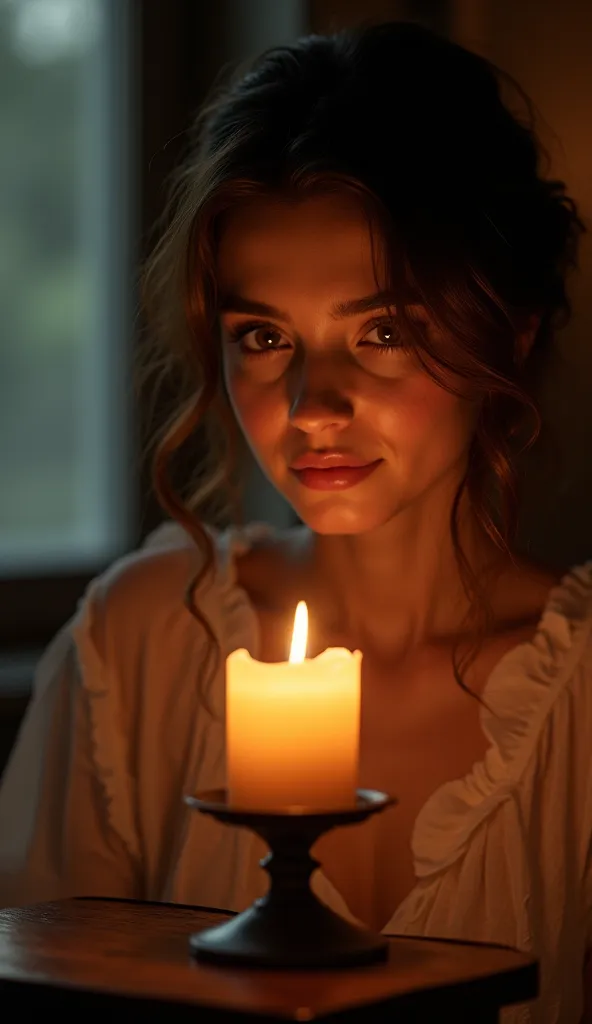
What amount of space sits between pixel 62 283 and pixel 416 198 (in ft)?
2.89

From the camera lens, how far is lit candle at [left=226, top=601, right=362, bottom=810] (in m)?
0.80

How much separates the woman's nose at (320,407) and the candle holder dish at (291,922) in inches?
17.5

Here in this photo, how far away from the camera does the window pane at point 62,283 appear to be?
197 centimetres

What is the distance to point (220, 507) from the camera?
210cm

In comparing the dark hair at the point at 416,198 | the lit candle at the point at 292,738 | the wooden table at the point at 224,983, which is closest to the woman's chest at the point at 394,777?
the dark hair at the point at 416,198

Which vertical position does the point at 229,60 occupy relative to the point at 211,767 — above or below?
above

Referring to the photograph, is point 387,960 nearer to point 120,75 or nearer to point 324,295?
point 324,295

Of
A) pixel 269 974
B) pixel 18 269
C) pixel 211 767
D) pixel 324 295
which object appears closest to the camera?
pixel 269 974

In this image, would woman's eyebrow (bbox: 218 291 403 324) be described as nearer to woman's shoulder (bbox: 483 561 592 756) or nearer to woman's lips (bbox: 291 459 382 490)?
woman's lips (bbox: 291 459 382 490)

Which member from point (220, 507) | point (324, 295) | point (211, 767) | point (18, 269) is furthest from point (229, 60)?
point (211, 767)

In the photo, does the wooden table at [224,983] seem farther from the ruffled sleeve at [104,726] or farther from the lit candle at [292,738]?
the ruffled sleeve at [104,726]

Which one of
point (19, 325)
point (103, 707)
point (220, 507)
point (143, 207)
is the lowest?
point (103, 707)

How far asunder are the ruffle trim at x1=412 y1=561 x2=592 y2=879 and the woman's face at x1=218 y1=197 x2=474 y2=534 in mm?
209

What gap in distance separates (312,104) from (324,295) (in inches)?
8.1
